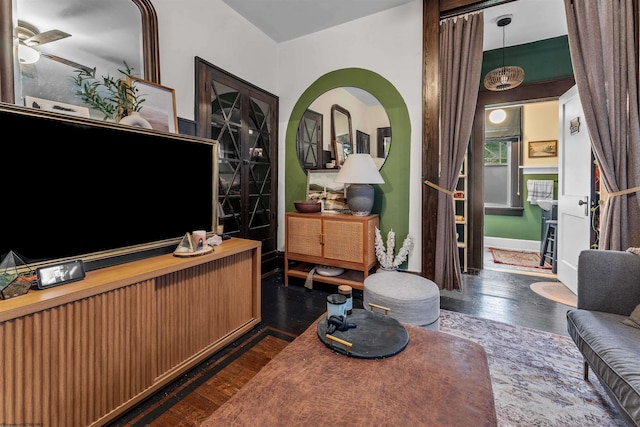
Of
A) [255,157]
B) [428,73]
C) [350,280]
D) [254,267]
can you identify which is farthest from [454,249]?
[255,157]

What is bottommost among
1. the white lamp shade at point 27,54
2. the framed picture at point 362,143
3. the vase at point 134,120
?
the vase at point 134,120

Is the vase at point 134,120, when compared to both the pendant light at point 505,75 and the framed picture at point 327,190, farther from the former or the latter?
the pendant light at point 505,75

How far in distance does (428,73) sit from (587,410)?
2.83 metres

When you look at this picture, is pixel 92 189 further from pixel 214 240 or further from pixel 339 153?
pixel 339 153

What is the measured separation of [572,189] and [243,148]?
3.68 m

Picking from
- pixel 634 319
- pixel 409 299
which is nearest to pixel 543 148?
pixel 634 319

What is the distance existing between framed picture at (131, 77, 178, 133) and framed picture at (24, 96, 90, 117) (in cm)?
36

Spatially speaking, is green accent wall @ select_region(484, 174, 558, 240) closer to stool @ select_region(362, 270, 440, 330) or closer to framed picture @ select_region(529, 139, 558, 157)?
framed picture @ select_region(529, 139, 558, 157)

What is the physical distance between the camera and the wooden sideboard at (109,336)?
1083 mm

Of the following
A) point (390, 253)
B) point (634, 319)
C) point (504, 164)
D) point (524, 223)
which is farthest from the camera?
point (504, 164)

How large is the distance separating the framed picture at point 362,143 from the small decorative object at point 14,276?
9.32 ft

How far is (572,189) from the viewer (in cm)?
303

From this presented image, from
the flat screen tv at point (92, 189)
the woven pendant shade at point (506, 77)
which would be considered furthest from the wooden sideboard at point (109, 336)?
the woven pendant shade at point (506, 77)

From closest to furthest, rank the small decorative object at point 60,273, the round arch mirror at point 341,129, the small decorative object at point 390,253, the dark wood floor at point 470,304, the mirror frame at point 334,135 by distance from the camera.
Answer: the small decorative object at point 60,273 → the dark wood floor at point 470,304 → the small decorative object at point 390,253 → the round arch mirror at point 341,129 → the mirror frame at point 334,135
